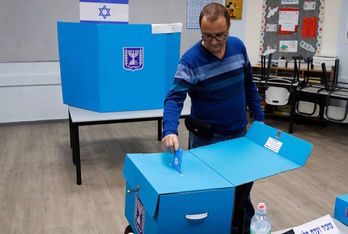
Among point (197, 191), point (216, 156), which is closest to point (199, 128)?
point (216, 156)

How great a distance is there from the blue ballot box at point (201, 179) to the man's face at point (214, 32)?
377mm

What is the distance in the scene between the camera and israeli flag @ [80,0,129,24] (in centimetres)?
258

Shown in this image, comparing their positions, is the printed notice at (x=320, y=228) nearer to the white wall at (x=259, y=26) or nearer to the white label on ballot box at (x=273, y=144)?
the white label on ballot box at (x=273, y=144)

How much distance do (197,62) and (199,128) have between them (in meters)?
0.31

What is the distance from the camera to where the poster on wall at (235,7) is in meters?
5.12

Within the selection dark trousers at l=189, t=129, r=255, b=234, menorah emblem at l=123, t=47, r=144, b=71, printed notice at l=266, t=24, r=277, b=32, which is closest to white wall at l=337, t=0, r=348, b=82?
printed notice at l=266, t=24, r=277, b=32

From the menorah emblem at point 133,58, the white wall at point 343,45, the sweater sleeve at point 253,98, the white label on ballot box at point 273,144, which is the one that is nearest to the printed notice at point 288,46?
the white wall at point 343,45

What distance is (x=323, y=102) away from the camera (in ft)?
13.4

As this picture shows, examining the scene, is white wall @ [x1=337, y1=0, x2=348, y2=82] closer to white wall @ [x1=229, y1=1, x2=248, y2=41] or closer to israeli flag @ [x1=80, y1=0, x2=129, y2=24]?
white wall @ [x1=229, y1=1, x2=248, y2=41]

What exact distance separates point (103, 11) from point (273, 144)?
1.83m

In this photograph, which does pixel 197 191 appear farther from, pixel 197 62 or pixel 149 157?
pixel 197 62

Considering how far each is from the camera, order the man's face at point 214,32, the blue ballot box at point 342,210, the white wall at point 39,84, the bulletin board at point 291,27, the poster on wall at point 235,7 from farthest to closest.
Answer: the poster on wall at point 235,7
the bulletin board at point 291,27
the white wall at point 39,84
the man's face at point 214,32
the blue ballot box at point 342,210

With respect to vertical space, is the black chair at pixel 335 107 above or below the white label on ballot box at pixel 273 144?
below

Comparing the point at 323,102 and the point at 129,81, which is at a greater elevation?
the point at 129,81
